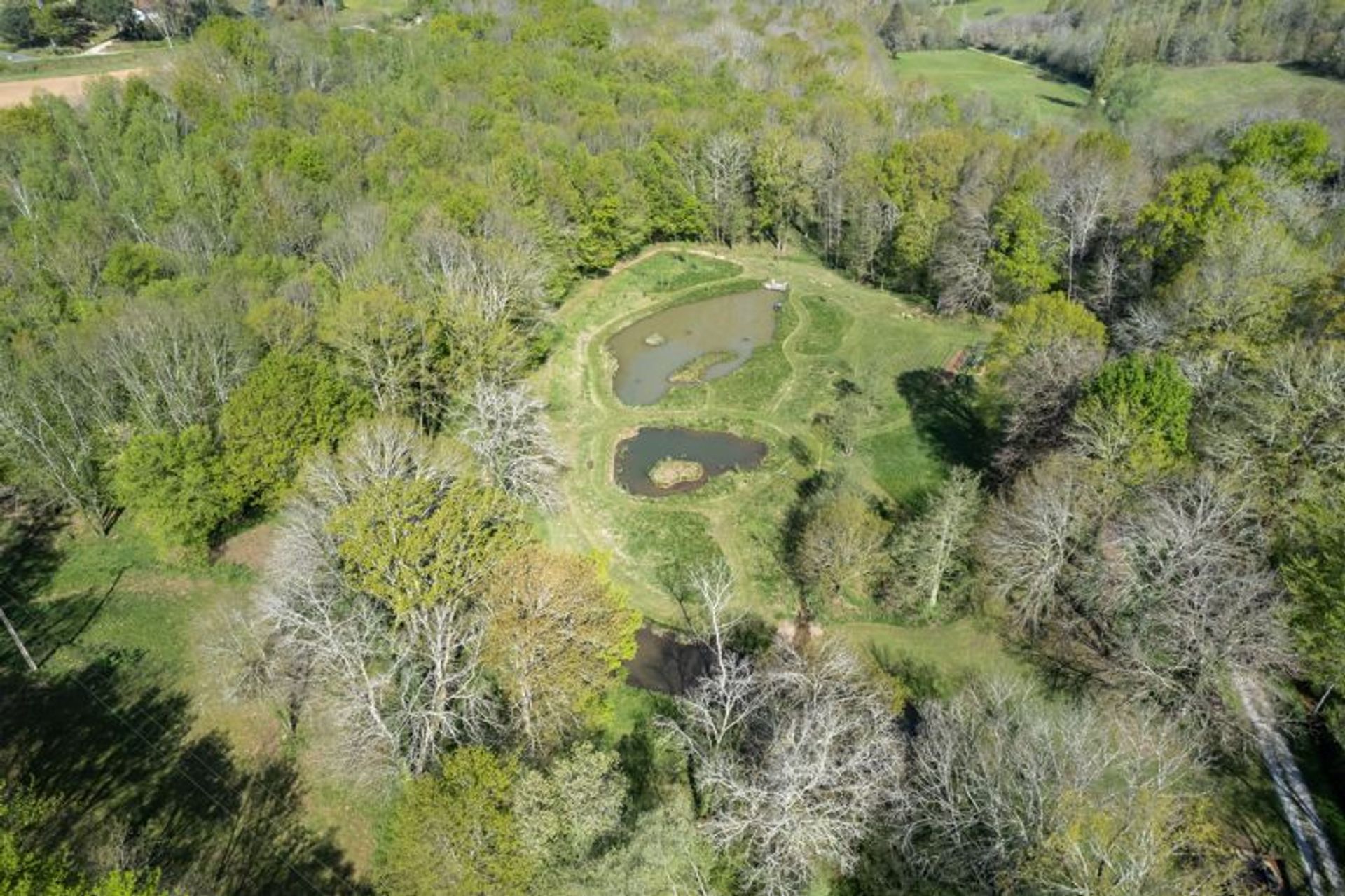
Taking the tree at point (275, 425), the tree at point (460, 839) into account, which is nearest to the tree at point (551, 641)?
the tree at point (460, 839)

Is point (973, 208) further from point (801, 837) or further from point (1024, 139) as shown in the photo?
point (801, 837)

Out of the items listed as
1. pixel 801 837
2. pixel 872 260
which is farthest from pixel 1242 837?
pixel 872 260

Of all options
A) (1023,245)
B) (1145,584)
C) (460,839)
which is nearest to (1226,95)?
(1023,245)

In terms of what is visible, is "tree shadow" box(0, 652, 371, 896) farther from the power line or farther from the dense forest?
the dense forest

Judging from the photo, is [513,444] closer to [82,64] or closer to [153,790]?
[153,790]

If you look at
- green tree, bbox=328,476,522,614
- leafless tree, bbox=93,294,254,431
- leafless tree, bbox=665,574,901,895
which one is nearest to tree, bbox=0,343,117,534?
leafless tree, bbox=93,294,254,431
